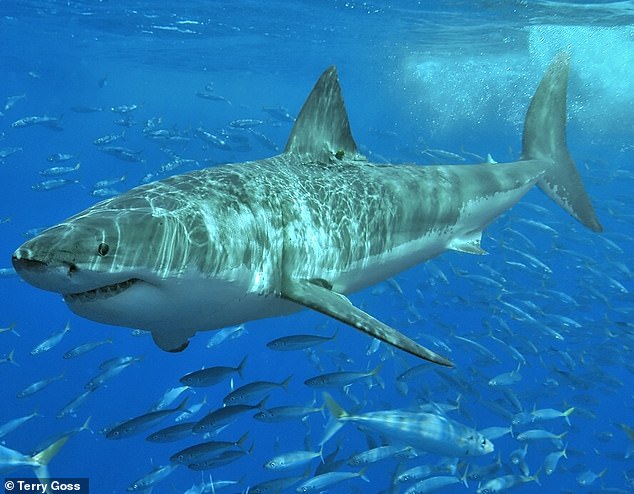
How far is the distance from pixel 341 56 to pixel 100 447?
24218mm

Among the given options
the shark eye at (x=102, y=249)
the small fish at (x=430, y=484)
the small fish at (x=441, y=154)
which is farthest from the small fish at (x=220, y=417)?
the small fish at (x=441, y=154)

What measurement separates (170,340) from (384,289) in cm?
1024

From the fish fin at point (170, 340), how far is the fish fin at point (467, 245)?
8.27ft

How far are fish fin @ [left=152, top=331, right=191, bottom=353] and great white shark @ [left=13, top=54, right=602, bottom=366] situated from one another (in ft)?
0.05

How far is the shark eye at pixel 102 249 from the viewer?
229cm

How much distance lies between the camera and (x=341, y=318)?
3021mm

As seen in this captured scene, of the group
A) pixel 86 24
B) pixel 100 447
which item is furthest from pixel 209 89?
pixel 100 447

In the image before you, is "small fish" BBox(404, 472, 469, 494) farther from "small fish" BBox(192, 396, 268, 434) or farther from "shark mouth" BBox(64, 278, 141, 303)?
"shark mouth" BBox(64, 278, 141, 303)

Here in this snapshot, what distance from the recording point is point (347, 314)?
10.0ft

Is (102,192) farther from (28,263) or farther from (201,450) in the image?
(28,263)

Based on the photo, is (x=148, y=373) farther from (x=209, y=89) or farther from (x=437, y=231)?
(x=437, y=231)

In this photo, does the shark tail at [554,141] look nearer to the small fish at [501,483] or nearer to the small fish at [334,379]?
the small fish at [334,379]

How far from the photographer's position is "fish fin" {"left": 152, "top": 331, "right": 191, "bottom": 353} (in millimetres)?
3550

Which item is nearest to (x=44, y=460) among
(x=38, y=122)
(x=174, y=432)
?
(x=174, y=432)
